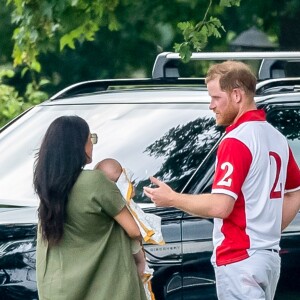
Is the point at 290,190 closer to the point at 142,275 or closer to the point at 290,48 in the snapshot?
the point at 142,275

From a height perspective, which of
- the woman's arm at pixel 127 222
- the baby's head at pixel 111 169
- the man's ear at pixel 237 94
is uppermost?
the man's ear at pixel 237 94

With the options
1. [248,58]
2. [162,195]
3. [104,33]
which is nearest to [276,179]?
[162,195]

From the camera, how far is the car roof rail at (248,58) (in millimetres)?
6973

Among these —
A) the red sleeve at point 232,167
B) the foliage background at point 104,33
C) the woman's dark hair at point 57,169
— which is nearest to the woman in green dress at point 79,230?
the woman's dark hair at point 57,169

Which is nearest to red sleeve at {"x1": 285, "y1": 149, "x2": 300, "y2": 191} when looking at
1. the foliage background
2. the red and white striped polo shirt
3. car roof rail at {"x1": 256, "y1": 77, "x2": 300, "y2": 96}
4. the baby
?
the red and white striped polo shirt

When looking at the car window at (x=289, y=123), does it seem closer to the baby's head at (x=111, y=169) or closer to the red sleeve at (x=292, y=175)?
the red sleeve at (x=292, y=175)

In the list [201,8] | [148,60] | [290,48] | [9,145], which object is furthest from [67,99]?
[148,60]

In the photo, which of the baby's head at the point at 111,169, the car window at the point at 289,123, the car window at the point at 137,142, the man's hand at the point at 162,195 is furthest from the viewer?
the car window at the point at 289,123

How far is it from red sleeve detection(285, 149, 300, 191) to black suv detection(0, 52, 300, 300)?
42 cm

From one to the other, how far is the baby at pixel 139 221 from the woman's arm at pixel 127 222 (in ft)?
0.24

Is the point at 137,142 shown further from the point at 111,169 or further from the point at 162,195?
the point at 162,195

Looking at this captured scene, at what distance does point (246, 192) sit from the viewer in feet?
18.3

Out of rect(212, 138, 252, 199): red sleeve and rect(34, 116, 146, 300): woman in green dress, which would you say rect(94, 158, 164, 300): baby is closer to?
rect(34, 116, 146, 300): woman in green dress

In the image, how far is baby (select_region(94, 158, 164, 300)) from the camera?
552cm
